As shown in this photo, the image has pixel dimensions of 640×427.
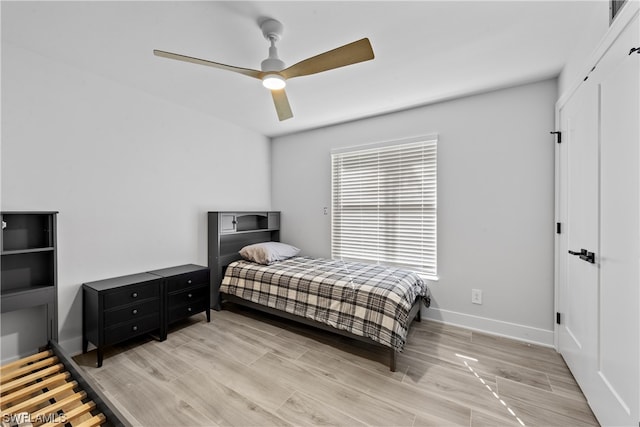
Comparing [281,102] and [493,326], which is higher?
[281,102]

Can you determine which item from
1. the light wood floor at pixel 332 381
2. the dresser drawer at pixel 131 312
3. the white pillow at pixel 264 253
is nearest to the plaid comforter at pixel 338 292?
the white pillow at pixel 264 253

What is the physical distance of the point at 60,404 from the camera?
4.84ft

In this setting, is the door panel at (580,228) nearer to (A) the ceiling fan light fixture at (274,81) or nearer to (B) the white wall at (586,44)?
(B) the white wall at (586,44)

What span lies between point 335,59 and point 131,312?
2.66 meters

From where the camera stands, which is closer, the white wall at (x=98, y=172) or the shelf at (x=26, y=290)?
the shelf at (x=26, y=290)

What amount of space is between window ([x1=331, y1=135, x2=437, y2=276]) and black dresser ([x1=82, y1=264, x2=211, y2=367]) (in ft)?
6.17

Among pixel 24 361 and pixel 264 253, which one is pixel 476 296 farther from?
pixel 24 361

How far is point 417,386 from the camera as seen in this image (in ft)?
6.36

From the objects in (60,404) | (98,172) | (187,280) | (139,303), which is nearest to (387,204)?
(187,280)

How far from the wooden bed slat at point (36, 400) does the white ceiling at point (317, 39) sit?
2348mm

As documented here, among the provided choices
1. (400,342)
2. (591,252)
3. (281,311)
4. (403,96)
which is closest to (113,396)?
(281,311)

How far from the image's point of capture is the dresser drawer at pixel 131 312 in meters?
2.21

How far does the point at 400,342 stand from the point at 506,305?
1377 mm

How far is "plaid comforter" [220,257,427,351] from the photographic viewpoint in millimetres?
2193
